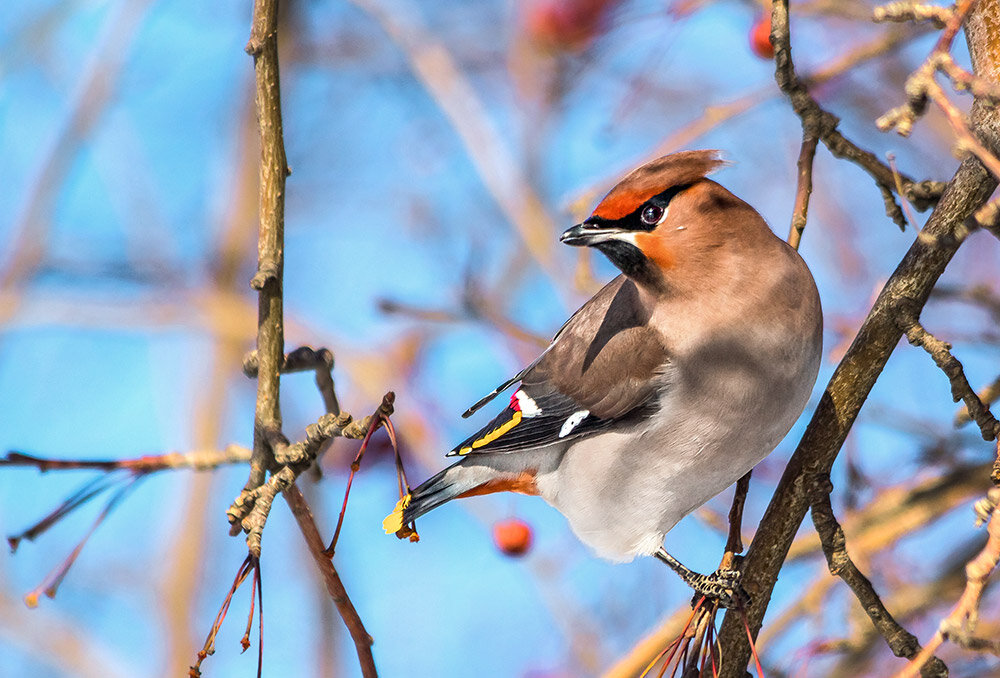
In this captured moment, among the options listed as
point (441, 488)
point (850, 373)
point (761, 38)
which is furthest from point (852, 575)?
point (761, 38)

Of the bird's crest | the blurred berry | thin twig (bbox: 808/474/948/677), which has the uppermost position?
the blurred berry

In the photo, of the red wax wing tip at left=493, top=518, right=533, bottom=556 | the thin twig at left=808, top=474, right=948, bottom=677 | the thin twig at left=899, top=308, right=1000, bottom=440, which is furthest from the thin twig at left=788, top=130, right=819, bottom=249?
the red wax wing tip at left=493, top=518, right=533, bottom=556

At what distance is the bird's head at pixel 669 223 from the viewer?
2.76 m

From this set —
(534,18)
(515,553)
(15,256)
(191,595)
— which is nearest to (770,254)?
(515,553)

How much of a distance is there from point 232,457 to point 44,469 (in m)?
0.38

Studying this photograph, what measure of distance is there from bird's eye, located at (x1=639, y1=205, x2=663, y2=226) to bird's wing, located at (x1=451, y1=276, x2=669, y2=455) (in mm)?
261

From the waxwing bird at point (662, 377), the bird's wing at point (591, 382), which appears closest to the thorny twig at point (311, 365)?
the waxwing bird at point (662, 377)

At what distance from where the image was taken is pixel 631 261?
113 inches

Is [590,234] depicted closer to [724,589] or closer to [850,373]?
[850,373]

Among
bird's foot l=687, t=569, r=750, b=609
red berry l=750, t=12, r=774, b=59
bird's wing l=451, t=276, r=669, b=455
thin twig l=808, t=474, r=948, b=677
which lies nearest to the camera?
thin twig l=808, t=474, r=948, b=677

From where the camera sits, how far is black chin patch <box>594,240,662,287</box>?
280 cm

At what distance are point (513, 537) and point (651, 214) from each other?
4.30 feet

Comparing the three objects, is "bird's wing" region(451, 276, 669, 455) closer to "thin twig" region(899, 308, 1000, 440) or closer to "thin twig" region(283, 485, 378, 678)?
"thin twig" region(899, 308, 1000, 440)

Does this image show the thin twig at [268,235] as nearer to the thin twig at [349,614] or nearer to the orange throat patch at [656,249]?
the thin twig at [349,614]
